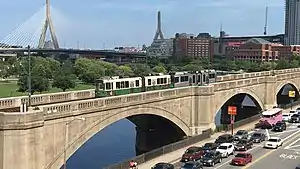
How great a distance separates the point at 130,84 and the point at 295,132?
27.2 m

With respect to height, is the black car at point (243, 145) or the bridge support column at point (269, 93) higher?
the bridge support column at point (269, 93)

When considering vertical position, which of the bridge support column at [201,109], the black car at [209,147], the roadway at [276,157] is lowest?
the roadway at [276,157]

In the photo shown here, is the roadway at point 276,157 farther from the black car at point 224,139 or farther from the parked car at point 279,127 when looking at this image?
the parked car at point 279,127

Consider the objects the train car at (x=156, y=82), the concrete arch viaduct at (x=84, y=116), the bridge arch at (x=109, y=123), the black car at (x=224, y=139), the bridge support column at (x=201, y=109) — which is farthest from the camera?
the bridge support column at (x=201, y=109)

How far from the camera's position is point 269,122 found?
70688mm

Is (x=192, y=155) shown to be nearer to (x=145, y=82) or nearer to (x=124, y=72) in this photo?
(x=145, y=82)

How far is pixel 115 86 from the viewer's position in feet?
178

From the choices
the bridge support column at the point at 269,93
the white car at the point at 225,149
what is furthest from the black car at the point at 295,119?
the white car at the point at 225,149

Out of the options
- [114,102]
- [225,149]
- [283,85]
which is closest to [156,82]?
[225,149]

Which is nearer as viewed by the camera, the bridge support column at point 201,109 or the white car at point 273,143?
the white car at point 273,143

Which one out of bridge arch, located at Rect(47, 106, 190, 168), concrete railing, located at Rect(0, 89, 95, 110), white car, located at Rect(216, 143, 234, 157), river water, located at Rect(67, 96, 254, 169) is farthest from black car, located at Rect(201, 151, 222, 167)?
river water, located at Rect(67, 96, 254, 169)

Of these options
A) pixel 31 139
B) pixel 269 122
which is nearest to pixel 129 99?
pixel 31 139

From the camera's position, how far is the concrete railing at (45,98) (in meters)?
41.1

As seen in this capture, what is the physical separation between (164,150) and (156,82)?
43.3 ft
